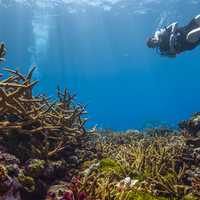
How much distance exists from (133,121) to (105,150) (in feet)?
469

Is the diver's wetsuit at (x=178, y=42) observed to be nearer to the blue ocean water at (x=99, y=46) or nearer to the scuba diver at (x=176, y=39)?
the scuba diver at (x=176, y=39)

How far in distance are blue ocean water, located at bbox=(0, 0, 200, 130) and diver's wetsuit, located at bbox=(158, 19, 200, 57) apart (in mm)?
3719

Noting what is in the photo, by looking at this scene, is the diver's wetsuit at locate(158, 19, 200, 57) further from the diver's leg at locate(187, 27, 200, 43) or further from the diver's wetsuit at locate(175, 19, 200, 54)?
the diver's leg at locate(187, 27, 200, 43)

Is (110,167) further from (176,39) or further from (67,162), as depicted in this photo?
(176,39)

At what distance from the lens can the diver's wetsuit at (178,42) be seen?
9.80 meters

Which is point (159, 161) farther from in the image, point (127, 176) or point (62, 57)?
point (62, 57)

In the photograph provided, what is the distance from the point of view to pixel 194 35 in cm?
938

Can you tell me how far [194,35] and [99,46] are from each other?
55.7 metres

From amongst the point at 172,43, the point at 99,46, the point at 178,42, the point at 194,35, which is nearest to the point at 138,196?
the point at 194,35

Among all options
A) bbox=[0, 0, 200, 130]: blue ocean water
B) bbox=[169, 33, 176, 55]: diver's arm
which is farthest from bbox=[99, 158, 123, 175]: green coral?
bbox=[169, 33, 176, 55]: diver's arm

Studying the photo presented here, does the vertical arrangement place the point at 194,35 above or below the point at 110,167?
above

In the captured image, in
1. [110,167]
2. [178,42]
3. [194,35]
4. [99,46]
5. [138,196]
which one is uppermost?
[99,46]

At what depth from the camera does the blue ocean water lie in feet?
140

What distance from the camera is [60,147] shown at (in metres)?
5.80
